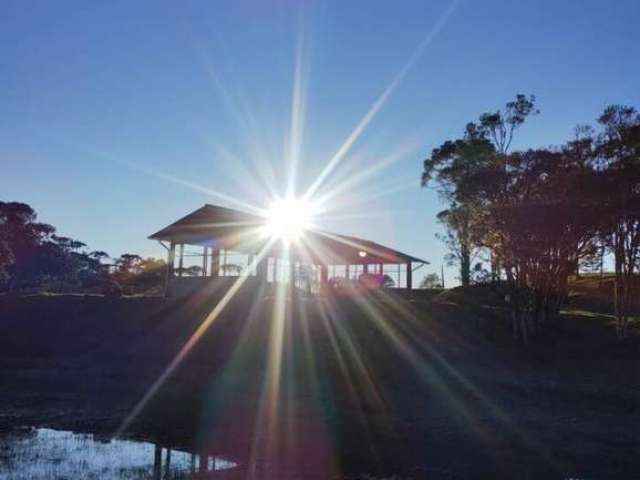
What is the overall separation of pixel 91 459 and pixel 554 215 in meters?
17.2

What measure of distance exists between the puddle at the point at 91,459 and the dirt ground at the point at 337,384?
660 mm

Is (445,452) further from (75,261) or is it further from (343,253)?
(75,261)

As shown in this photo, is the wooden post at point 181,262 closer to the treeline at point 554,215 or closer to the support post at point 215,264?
the support post at point 215,264

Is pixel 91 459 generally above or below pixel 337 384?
below

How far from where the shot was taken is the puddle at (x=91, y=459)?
32.0 ft

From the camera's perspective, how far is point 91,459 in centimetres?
1069

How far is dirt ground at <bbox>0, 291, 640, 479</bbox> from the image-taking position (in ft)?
38.5

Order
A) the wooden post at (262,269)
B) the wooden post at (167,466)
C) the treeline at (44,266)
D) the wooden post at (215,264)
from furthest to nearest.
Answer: the treeline at (44,266) → the wooden post at (215,264) → the wooden post at (262,269) → the wooden post at (167,466)

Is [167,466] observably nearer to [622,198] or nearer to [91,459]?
[91,459]

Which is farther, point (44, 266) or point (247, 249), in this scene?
point (44, 266)

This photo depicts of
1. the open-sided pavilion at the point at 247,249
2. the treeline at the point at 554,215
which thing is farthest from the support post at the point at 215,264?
the treeline at the point at 554,215

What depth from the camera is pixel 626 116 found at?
22.1 m

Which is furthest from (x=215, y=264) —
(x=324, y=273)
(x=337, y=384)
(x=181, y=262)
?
(x=337, y=384)

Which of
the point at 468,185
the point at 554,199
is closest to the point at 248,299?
the point at 468,185
